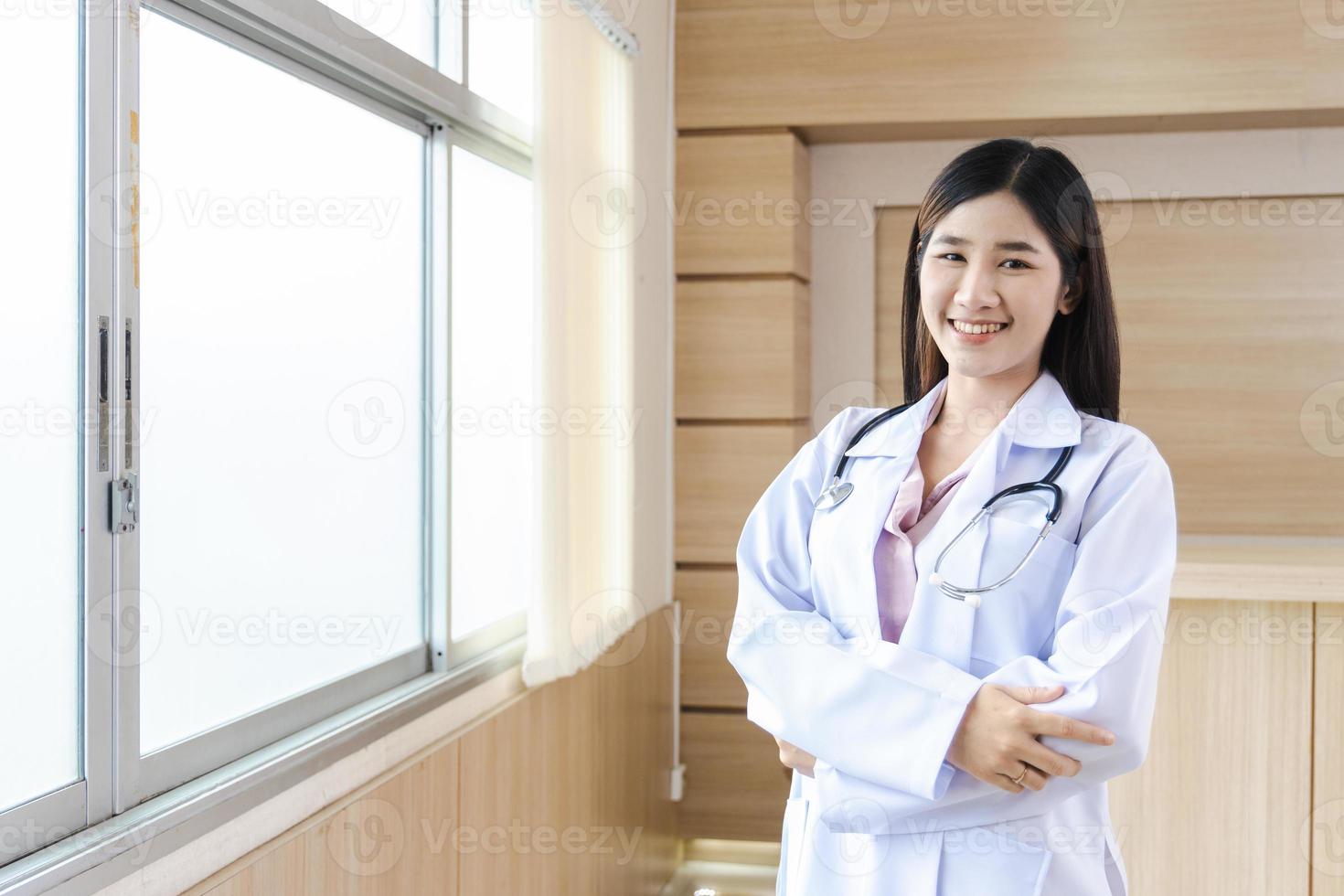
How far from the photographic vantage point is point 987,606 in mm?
1454

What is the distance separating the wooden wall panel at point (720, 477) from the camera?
3754 millimetres

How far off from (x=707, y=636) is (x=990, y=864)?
7.81 feet

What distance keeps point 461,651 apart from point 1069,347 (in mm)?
1406

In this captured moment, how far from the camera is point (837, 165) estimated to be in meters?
3.96

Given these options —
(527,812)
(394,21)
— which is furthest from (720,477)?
(394,21)

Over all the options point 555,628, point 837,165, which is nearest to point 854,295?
point 837,165

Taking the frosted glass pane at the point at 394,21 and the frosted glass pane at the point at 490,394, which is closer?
the frosted glass pane at the point at 394,21

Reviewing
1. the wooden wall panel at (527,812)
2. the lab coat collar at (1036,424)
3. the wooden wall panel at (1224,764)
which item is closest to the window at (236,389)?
the wooden wall panel at (527,812)

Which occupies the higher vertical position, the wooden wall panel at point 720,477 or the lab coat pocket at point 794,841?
the wooden wall panel at point 720,477

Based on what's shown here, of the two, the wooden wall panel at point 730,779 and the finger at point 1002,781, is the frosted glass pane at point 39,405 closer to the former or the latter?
the finger at point 1002,781

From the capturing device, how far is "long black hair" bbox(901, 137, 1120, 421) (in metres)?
1.49

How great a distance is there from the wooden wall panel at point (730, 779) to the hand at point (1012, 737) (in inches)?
95.7

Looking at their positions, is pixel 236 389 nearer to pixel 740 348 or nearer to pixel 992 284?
pixel 992 284

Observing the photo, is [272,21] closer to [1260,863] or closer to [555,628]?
[555,628]
